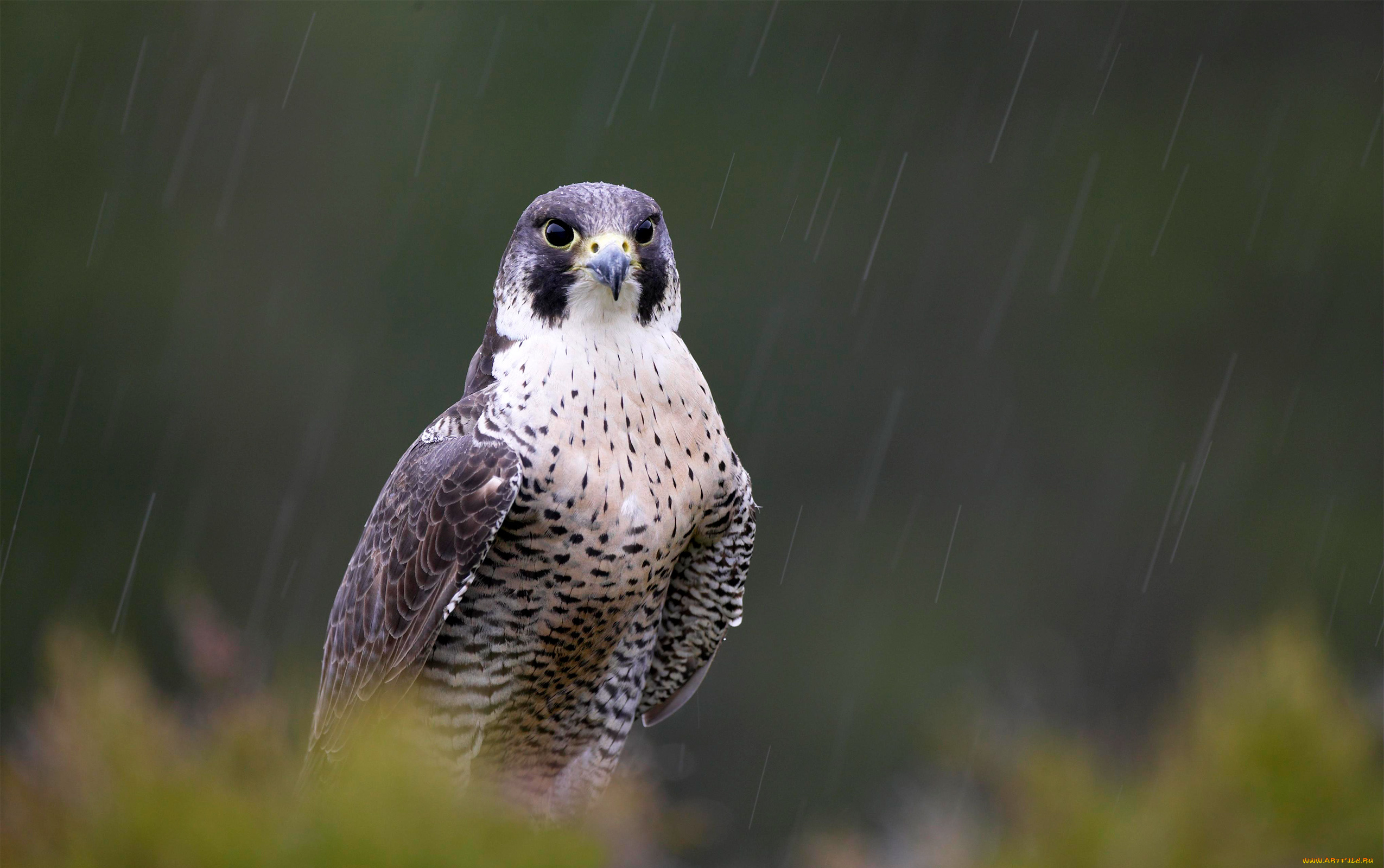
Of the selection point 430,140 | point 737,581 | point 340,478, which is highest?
point 430,140

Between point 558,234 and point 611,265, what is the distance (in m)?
0.18

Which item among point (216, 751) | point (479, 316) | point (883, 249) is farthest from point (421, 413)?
point (216, 751)

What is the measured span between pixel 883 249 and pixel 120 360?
5716mm

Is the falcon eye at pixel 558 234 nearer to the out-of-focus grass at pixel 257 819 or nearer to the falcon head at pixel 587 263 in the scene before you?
the falcon head at pixel 587 263

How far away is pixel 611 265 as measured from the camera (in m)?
2.04

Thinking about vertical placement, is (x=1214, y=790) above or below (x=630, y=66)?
below

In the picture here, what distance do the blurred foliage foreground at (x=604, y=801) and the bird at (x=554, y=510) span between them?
269mm

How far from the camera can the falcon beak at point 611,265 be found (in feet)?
6.67

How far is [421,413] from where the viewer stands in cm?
842

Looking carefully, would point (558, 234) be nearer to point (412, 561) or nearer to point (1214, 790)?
point (412, 561)

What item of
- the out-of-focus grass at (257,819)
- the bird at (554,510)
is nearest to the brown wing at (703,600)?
the bird at (554,510)

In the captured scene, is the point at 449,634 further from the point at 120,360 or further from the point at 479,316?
the point at 120,360

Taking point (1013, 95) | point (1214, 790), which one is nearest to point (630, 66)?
point (1013, 95)

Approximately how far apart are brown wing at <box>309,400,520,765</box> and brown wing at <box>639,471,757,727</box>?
1.35 feet
